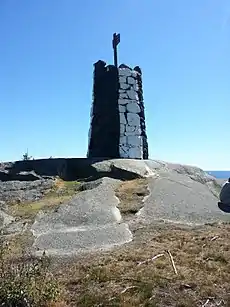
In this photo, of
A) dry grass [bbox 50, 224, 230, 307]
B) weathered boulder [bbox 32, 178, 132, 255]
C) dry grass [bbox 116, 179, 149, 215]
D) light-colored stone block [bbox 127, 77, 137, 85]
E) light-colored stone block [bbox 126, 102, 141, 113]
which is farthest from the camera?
light-colored stone block [bbox 127, 77, 137, 85]

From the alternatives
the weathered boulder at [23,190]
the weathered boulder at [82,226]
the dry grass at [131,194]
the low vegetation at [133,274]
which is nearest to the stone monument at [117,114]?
the dry grass at [131,194]

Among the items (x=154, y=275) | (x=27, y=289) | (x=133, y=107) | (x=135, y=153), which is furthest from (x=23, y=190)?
(x=27, y=289)

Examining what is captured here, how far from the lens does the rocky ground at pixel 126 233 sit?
16.3ft

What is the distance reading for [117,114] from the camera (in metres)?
17.1

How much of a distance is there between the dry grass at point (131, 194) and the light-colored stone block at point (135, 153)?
3.39 meters

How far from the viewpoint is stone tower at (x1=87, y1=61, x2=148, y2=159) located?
1695cm

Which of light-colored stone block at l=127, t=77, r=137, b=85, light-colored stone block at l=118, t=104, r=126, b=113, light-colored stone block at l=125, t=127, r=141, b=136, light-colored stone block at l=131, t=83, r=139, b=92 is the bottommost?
light-colored stone block at l=125, t=127, r=141, b=136

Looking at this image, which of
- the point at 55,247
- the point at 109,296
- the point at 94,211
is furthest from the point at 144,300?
the point at 94,211

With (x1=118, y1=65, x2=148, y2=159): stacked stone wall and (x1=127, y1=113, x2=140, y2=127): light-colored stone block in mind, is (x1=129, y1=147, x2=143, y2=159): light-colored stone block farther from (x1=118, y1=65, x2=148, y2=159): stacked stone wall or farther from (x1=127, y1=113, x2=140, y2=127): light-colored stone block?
(x1=127, y1=113, x2=140, y2=127): light-colored stone block

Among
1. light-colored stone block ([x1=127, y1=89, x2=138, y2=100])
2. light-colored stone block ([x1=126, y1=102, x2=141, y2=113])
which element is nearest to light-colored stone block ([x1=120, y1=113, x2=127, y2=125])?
light-colored stone block ([x1=126, y1=102, x2=141, y2=113])

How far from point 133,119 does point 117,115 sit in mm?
669

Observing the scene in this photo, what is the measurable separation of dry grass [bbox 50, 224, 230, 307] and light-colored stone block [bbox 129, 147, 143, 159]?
31.2 ft

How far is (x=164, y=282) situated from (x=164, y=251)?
1.38 metres

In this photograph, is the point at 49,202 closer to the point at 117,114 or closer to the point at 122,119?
the point at 122,119
